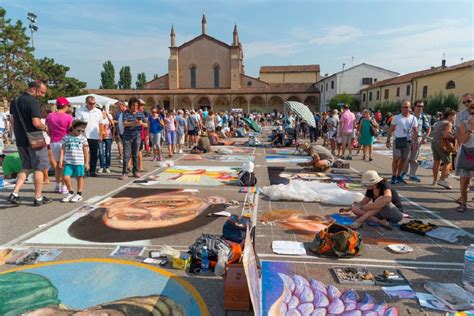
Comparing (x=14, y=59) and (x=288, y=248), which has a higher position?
(x=14, y=59)

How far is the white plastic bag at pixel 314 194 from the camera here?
5969 millimetres

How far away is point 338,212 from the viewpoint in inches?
217

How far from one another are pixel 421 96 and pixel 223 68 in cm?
3078

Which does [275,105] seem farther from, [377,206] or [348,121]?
[377,206]

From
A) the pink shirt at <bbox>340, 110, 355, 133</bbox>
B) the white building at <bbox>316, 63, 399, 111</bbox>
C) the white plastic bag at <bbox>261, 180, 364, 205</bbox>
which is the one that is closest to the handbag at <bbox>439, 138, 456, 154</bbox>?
the white plastic bag at <bbox>261, 180, 364, 205</bbox>

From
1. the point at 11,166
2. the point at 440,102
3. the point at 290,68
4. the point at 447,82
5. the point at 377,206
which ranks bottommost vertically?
the point at 377,206

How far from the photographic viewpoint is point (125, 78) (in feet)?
306

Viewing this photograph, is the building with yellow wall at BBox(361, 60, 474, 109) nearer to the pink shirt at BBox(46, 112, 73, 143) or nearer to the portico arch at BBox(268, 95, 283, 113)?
the portico arch at BBox(268, 95, 283, 113)

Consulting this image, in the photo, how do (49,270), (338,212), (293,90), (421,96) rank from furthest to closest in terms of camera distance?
(293,90) < (421,96) < (338,212) < (49,270)

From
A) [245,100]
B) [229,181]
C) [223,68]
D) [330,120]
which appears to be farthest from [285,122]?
→ [223,68]

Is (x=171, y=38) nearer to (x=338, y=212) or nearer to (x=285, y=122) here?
(x=285, y=122)

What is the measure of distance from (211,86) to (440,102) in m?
35.2

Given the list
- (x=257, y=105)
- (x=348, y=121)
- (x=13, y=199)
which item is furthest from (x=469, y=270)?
(x=257, y=105)

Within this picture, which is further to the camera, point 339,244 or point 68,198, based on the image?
point 68,198
